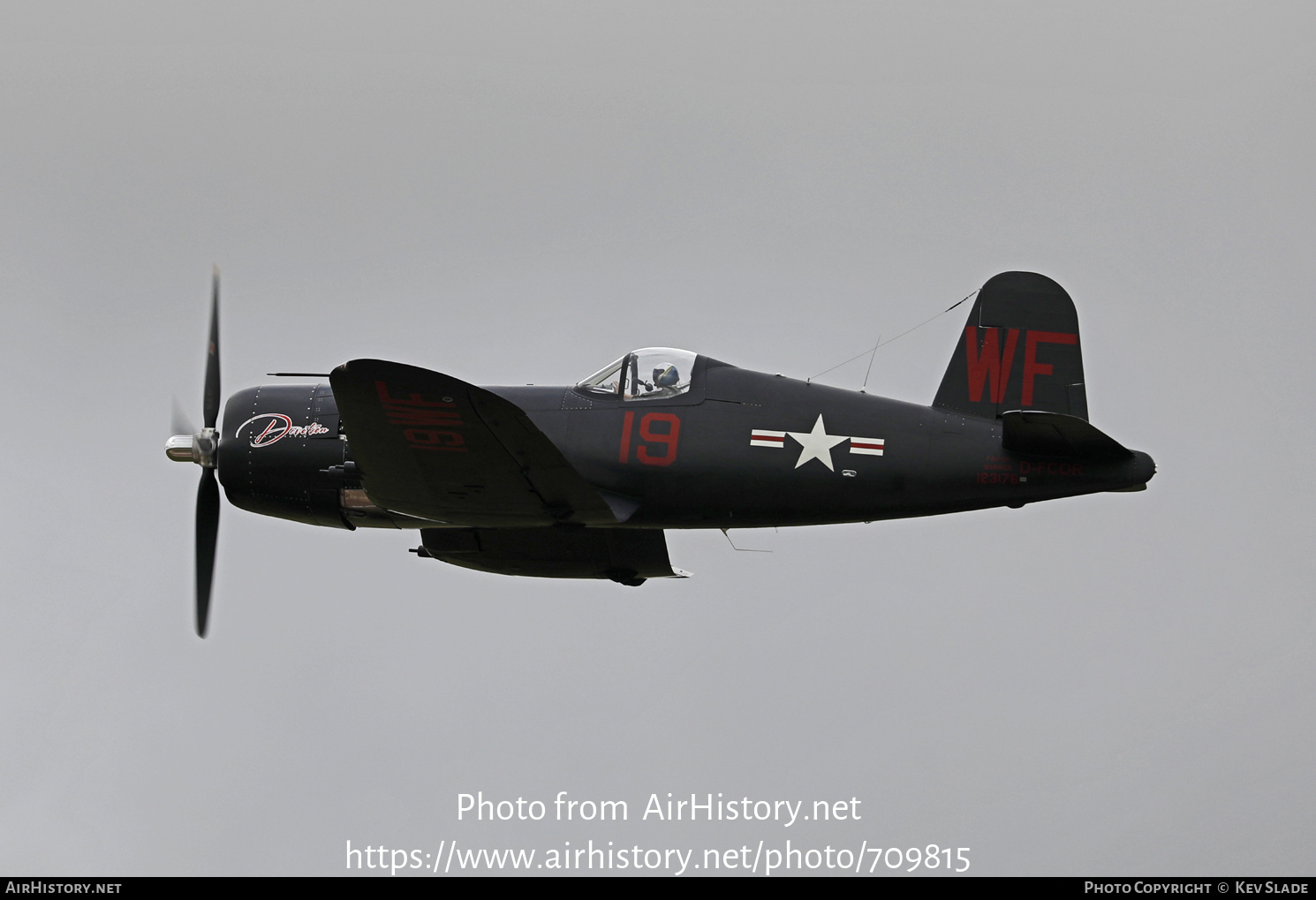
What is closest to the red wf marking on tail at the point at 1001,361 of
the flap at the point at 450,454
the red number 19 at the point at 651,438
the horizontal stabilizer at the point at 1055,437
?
the horizontal stabilizer at the point at 1055,437

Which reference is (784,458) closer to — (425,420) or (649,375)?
(649,375)

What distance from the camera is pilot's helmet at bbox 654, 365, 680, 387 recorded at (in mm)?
14477

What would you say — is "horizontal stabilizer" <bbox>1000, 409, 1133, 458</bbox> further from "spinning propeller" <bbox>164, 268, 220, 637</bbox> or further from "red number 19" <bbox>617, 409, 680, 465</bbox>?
"spinning propeller" <bbox>164, 268, 220, 637</bbox>

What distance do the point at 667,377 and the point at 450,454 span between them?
2.46 meters

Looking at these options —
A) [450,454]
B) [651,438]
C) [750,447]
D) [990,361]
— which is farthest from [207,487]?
[990,361]

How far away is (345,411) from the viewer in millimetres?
12852

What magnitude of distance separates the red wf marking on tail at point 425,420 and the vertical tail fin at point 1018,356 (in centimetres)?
483

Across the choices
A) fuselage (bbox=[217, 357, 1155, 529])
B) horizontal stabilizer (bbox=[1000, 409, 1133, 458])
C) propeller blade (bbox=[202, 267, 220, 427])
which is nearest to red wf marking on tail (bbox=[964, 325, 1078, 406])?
fuselage (bbox=[217, 357, 1155, 529])

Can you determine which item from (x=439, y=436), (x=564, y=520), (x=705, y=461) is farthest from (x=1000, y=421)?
(x=439, y=436)

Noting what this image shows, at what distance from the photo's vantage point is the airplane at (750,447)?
13.5 m

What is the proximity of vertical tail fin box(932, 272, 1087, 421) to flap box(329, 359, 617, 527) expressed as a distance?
3824mm

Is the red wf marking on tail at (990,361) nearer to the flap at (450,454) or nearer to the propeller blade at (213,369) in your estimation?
the flap at (450,454)

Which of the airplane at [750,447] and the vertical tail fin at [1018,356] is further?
the vertical tail fin at [1018,356]

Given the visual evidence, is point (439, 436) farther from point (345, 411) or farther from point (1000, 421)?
point (1000, 421)
